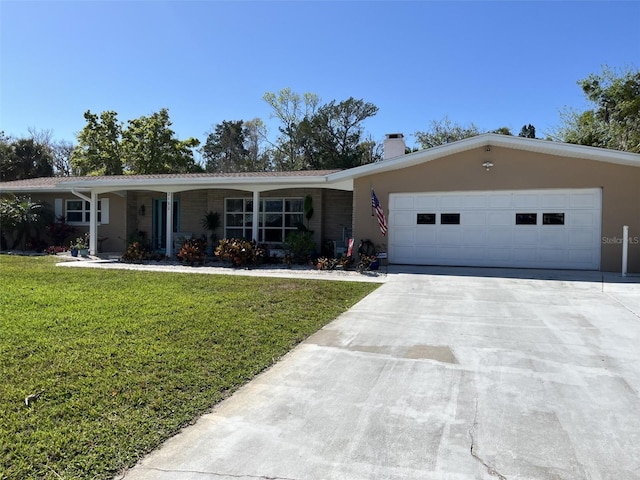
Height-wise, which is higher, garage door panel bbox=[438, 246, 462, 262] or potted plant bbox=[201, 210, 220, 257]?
potted plant bbox=[201, 210, 220, 257]

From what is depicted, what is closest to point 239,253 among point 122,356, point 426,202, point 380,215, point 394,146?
point 380,215

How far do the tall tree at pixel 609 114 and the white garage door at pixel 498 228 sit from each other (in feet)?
41.7

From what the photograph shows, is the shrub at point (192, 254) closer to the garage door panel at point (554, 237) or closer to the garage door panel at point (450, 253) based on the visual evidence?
the garage door panel at point (450, 253)

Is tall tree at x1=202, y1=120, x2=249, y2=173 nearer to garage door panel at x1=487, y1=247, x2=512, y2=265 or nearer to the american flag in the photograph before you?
the american flag

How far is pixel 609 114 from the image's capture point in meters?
25.4

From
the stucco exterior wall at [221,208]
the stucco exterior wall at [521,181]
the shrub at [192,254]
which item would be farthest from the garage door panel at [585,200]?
the shrub at [192,254]

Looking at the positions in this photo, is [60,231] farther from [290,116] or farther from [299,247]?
[290,116]

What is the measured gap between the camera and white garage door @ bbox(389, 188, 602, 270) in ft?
37.7

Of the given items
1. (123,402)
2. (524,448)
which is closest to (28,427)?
(123,402)

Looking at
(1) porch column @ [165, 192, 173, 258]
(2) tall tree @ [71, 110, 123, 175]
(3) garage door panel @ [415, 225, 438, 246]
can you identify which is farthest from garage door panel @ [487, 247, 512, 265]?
(2) tall tree @ [71, 110, 123, 175]

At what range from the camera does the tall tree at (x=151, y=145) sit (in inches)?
1272

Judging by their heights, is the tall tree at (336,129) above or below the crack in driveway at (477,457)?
above

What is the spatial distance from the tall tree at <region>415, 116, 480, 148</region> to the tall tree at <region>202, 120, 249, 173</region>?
17.3m

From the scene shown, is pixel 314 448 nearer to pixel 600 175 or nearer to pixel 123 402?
pixel 123 402
